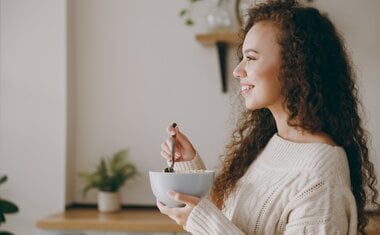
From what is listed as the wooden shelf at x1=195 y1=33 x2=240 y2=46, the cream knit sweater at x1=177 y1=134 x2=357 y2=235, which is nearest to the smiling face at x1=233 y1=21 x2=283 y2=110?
the cream knit sweater at x1=177 y1=134 x2=357 y2=235

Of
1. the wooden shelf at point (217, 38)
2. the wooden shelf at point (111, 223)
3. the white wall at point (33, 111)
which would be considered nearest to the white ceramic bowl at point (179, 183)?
the wooden shelf at point (111, 223)

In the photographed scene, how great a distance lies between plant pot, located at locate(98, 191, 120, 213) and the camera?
7.85 ft

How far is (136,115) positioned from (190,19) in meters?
0.57

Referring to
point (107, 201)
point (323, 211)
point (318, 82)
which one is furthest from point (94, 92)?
point (323, 211)

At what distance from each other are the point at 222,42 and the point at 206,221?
60.3 inches

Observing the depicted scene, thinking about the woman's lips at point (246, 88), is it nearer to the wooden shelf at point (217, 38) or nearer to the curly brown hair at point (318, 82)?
the curly brown hair at point (318, 82)

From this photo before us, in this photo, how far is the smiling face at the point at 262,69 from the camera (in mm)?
1100

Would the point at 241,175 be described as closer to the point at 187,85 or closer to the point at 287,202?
the point at 287,202

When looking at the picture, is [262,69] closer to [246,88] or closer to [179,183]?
[246,88]

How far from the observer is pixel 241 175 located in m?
1.27

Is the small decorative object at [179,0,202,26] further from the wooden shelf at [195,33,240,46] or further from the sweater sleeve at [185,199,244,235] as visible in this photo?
the sweater sleeve at [185,199,244,235]

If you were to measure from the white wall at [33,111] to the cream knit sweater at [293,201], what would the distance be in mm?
1565

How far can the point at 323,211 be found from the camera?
0.93m

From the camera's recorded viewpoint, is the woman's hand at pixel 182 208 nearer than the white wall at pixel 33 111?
Yes
